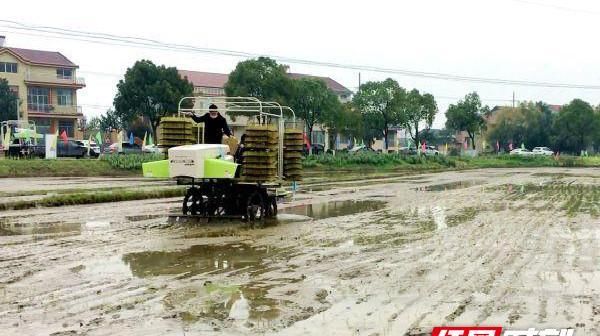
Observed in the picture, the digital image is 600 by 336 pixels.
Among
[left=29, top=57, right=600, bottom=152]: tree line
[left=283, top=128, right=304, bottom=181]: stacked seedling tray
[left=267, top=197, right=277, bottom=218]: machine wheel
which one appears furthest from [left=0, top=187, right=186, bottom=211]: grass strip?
[left=29, top=57, right=600, bottom=152]: tree line

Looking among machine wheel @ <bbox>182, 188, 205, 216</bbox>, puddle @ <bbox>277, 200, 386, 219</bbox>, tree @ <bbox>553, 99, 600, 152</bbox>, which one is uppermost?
tree @ <bbox>553, 99, 600, 152</bbox>

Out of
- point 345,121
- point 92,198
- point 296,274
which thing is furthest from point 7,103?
point 296,274

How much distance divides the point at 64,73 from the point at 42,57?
2.56m

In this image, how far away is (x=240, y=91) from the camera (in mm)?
44531

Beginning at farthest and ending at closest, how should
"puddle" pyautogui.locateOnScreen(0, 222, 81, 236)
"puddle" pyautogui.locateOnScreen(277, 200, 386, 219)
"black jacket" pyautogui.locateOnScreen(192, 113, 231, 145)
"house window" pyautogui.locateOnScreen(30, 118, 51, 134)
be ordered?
→ "house window" pyautogui.locateOnScreen(30, 118, 51, 134)
"puddle" pyautogui.locateOnScreen(277, 200, 386, 219)
"black jacket" pyautogui.locateOnScreen(192, 113, 231, 145)
"puddle" pyautogui.locateOnScreen(0, 222, 81, 236)

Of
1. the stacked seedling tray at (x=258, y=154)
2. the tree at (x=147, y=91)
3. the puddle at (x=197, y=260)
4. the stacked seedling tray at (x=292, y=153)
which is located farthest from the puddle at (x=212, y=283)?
the tree at (x=147, y=91)

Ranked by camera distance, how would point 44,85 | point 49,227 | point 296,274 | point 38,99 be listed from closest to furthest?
point 296,274, point 49,227, point 44,85, point 38,99

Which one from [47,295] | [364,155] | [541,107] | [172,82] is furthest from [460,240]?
[541,107]

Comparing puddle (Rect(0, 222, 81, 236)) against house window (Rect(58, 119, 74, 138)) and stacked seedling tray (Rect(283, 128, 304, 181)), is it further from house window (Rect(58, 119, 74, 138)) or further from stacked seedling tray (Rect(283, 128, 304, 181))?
house window (Rect(58, 119, 74, 138))

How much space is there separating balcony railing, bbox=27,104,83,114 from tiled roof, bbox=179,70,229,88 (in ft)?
39.9

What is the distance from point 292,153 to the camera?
573 inches

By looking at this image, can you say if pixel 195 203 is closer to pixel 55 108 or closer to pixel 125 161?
pixel 125 161

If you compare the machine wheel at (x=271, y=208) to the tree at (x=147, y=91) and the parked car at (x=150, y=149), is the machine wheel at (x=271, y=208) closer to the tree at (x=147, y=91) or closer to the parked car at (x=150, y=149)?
the parked car at (x=150, y=149)

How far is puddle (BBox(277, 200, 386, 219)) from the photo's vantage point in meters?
15.2
